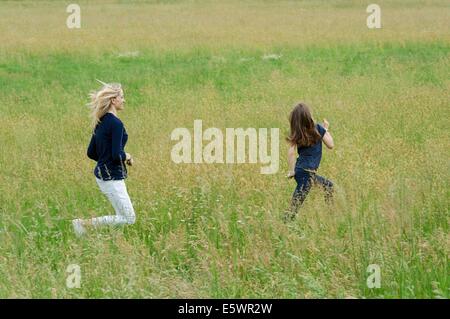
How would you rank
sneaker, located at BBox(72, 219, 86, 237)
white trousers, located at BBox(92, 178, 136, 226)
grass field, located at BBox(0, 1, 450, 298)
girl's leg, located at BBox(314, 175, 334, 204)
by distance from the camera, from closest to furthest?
grass field, located at BBox(0, 1, 450, 298) → sneaker, located at BBox(72, 219, 86, 237) → white trousers, located at BBox(92, 178, 136, 226) → girl's leg, located at BBox(314, 175, 334, 204)

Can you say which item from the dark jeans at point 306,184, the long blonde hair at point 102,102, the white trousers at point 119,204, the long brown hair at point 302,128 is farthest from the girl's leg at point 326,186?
the long blonde hair at point 102,102

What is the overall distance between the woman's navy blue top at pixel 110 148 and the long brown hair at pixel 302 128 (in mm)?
1534

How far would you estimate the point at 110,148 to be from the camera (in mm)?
6711

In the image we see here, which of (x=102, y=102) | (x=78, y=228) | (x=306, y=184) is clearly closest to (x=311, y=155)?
(x=306, y=184)

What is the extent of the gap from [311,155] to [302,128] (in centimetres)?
29

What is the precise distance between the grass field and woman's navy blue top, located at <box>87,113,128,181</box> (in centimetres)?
51

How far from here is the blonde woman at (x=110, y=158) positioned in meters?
6.56

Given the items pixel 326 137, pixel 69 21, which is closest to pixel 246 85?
pixel 326 137

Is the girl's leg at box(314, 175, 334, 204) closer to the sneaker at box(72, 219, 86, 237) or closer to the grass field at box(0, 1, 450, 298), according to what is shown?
the grass field at box(0, 1, 450, 298)

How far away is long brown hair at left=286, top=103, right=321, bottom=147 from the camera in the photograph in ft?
22.4

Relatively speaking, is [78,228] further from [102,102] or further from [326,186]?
[326,186]

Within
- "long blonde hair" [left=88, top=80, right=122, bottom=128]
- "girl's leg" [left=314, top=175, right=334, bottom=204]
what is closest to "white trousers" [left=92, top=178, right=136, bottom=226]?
"long blonde hair" [left=88, top=80, right=122, bottom=128]

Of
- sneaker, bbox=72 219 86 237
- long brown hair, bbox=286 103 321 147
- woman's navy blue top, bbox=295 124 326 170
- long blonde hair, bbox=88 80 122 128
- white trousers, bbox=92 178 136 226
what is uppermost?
long blonde hair, bbox=88 80 122 128

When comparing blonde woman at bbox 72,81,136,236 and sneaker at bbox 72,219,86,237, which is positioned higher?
blonde woman at bbox 72,81,136,236
